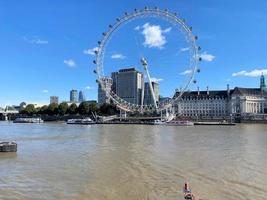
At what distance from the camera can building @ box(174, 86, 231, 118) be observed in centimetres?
16175

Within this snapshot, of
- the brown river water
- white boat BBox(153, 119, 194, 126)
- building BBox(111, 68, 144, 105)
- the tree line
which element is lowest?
the brown river water

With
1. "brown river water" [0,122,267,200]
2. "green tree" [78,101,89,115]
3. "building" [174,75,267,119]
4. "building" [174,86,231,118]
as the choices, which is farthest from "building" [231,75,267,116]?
"brown river water" [0,122,267,200]

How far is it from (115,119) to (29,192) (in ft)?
390

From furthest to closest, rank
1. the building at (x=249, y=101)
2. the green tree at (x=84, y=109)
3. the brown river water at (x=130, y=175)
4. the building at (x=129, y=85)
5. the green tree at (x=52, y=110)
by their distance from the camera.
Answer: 1. the green tree at (x=52, y=110)
2. the green tree at (x=84, y=109)
3. the building at (x=249, y=101)
4. the building at (x=129, y=85)
5. the brown river water at (x=130, y=175)

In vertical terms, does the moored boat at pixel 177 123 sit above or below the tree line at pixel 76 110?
below

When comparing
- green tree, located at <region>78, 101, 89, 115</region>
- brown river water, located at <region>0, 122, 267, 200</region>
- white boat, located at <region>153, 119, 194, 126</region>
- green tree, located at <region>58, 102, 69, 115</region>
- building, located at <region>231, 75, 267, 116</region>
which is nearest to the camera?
brown river water, located at <region>0, 122, 267, 200</region>

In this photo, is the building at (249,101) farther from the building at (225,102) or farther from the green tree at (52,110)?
the green tree at (52,110)

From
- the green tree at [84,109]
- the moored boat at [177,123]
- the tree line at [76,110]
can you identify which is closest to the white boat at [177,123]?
the moored boat at [177,123]

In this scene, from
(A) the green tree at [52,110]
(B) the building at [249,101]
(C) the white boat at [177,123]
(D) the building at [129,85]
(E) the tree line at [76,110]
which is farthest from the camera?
(A) the green tree at [52,110]

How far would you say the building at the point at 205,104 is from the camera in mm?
161750

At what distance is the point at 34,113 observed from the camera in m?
185

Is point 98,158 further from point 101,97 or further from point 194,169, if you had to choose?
point 101,97

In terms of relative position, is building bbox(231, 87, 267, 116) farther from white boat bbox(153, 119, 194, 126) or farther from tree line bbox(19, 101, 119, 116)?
white boat bbox(153, 119, 194, 126)

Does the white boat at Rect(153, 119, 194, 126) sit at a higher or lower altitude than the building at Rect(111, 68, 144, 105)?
lower
